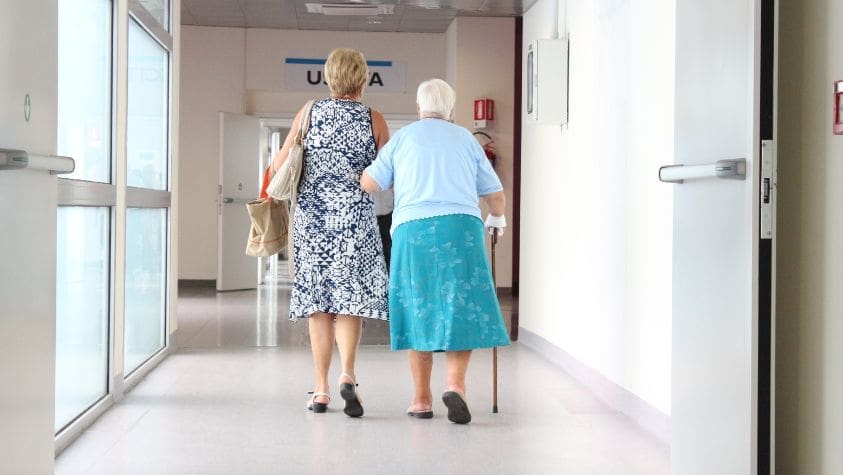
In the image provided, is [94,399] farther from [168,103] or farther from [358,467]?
[168,103]

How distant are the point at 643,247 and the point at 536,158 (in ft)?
8.90

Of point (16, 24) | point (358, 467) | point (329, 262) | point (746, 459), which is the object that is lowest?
point (358, 467)

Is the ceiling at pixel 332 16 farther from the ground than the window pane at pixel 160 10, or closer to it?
farther from the ground

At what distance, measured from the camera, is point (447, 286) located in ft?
14.6

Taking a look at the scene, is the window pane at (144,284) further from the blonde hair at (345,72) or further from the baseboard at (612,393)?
the baseboard at (612,393)

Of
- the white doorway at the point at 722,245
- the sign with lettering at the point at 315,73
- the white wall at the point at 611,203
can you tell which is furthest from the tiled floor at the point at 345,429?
the sign with lettering at the point at 315,73

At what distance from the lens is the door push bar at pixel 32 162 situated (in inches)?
88.6

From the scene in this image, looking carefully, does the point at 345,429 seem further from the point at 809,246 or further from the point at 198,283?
the point at 198,283

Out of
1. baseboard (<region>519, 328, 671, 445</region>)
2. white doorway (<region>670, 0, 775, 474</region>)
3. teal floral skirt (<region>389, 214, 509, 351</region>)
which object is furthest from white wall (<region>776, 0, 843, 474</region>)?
teal floral skirt (<region>389, 214, 509, 351</region>)

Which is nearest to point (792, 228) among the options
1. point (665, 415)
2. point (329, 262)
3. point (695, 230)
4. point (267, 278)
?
point (695, 230)

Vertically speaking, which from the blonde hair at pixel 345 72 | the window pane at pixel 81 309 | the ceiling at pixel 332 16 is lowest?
the window pane at pixel 81 309

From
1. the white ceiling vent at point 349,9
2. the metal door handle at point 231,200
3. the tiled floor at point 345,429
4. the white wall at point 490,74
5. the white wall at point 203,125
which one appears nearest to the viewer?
the tiled floor at point 345,429

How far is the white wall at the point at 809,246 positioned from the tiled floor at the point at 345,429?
1.27m

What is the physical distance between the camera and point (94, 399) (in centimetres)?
A: 461
